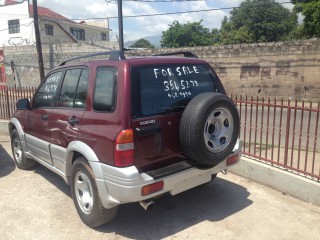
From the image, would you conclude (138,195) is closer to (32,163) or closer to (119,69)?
(119,69)

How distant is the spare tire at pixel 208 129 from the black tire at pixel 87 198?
102 cm

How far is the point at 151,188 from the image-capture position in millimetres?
3082

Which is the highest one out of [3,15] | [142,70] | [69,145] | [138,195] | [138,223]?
[3,15]

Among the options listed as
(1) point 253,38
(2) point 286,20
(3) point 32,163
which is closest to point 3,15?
(1) point 253,38

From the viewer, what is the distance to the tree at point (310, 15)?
58.0 ft

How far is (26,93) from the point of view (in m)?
8.02

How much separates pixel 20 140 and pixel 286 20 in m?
39.4

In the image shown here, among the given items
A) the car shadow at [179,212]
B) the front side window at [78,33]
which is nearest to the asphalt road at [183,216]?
the car shadow at [179,212]

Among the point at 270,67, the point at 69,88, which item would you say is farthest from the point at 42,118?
the point at 270,67

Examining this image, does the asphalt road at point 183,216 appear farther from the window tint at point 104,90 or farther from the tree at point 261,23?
the tree at point 261,23

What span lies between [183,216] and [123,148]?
1.35m

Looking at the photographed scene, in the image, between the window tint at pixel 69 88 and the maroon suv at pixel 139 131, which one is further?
the window tint at pixel 69 88

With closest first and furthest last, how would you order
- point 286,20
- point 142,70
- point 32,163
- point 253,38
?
1. point 142,70
2. point 32,163
3. point 253,38
4. point 286,20

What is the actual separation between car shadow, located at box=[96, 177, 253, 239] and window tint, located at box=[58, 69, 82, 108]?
147 cm
